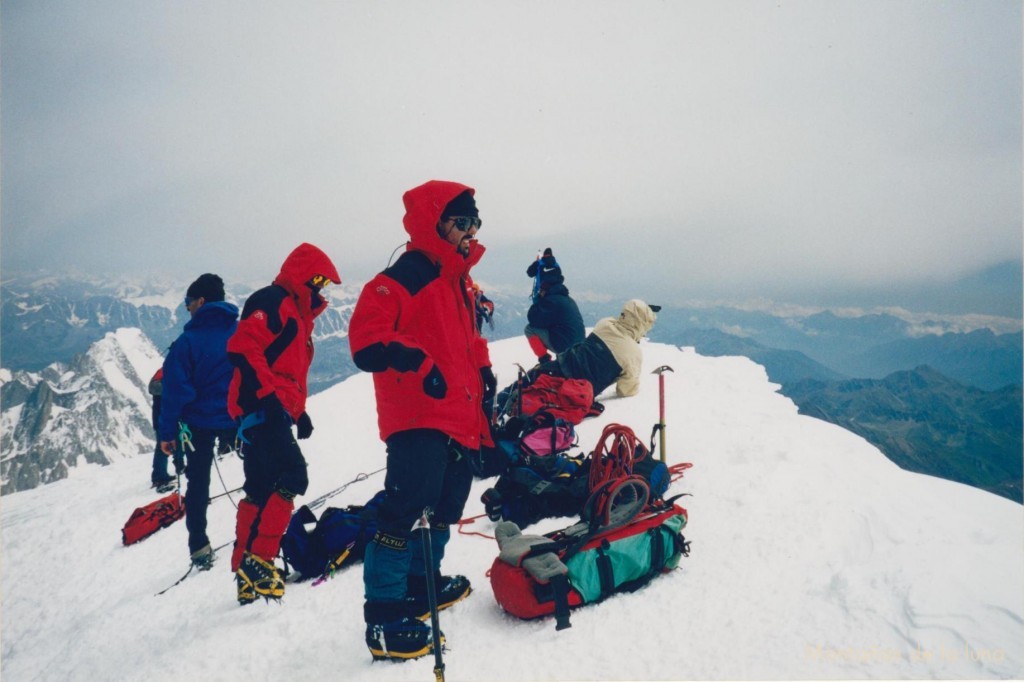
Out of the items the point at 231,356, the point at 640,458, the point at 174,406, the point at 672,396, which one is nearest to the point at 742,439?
the point at 640,458

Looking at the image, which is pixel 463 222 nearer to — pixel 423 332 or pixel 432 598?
pixel 423 332

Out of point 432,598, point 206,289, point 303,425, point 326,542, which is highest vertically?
point 206,289

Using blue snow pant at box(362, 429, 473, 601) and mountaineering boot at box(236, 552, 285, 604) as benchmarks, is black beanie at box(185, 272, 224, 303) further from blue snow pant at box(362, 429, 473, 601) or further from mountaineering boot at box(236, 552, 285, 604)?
blue snow pant at box(362, 429, 473, 601)

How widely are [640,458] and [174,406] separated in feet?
16.5

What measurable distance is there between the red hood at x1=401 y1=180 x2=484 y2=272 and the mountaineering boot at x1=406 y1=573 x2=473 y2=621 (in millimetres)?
2542

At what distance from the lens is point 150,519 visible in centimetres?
674

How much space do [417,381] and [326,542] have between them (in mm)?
2686

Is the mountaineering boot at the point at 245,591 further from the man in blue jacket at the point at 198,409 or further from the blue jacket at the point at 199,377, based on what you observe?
the blue jacket at the point at 199,377

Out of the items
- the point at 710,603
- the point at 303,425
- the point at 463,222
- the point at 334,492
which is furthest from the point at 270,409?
the point at 710,603

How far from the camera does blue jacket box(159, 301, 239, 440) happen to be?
502 cm

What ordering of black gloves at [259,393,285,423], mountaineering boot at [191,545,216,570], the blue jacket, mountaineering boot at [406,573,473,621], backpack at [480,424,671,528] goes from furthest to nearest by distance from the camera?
mountaineering boot at [191,545,216,570], the blue jacket, backpack at [480,424,671,528], black gloves at [259,393,285,423], mountaineering boot at [406,573,473,621]

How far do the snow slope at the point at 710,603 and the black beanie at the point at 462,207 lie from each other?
118 inches

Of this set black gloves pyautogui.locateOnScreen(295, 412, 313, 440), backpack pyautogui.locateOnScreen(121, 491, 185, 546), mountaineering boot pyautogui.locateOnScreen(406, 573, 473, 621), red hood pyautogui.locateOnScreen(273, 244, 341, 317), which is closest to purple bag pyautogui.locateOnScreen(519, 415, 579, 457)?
mountaineering boot pyautogui.locateOnScreen(406, 573, 473, 621)

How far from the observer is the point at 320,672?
10.5 ft
